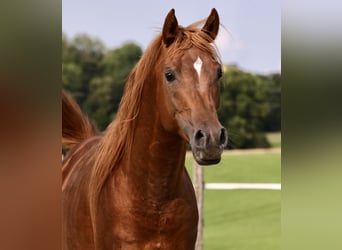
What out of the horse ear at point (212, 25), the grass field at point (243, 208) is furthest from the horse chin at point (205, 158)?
the grass field at point (243, 208)

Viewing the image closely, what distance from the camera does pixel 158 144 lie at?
6.64 ft

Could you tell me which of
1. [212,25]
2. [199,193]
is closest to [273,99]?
[199,193]

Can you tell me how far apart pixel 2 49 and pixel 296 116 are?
552mm

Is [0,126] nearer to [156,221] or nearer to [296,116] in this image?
[296,116]

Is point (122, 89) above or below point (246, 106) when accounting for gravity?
above

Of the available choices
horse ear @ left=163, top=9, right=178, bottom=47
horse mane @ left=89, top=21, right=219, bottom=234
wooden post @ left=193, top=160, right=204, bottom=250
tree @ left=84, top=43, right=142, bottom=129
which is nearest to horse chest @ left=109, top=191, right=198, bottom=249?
horse mane @ left=89, top=21, right=219, bottom=234

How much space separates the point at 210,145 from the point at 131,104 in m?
0.57

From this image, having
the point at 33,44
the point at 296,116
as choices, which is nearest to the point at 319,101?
the point at 296,116

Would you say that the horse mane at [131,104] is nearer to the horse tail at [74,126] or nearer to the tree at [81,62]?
the horse tail at [74,126]

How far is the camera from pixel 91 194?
2.26 meters

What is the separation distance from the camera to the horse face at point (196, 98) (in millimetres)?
1644

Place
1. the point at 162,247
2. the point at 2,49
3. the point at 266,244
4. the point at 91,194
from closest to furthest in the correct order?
the point at 2,49
the point at 162,247
the point at 91,194
the point at 266,244

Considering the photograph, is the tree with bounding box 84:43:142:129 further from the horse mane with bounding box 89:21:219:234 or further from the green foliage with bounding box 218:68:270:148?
the horse mane with bounding box 89:21:219:234

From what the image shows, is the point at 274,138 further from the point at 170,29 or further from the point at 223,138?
the point at 223,138
